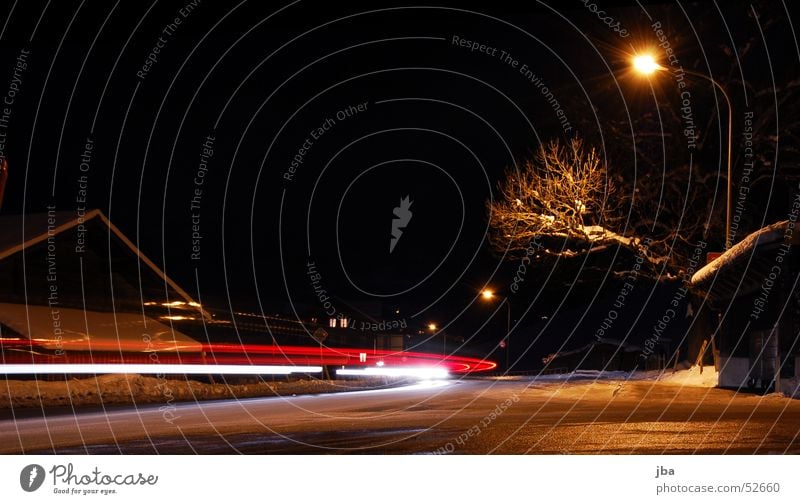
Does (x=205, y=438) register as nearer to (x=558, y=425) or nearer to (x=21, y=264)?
(x=558, y=425)

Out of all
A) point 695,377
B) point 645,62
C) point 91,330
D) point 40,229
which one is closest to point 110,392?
point 91,330

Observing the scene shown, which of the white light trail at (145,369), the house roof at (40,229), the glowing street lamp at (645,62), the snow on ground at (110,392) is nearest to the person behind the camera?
the glowing street lamp at (645,62)

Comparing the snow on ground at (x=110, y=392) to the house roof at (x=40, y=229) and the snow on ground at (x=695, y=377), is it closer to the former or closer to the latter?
the house roof at (x=40, y=229)

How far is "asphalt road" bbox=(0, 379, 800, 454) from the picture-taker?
12.0 metres

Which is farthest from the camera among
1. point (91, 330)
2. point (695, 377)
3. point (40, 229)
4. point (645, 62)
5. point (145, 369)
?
point (40, 229)

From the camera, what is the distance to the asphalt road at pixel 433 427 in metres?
12.0

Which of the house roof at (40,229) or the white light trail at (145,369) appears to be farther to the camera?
the house roof at (40,229)

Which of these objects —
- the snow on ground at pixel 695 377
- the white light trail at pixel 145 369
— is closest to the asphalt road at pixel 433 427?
the white light trail at pixel 145 369

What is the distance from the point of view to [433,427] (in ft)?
50.0

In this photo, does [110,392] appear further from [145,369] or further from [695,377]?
[695,377]

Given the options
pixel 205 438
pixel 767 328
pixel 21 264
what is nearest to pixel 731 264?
pixel 767 328

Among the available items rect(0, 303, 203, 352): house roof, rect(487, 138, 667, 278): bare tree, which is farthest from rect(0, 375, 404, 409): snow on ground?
rect(487, 138, 667, 278): bare tree

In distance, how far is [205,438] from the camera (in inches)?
542

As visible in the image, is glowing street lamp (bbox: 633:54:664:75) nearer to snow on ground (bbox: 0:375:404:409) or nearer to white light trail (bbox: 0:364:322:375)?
snow on ground (bbox: 0:375:404:409)
